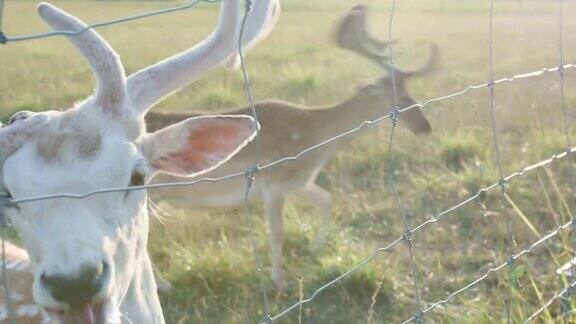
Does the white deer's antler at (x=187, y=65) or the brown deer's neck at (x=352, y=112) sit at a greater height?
the white deer's antler at (x=187, y=65)

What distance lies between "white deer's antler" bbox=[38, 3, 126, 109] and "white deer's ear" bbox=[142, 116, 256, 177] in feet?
0.69

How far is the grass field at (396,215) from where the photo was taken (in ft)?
14.2

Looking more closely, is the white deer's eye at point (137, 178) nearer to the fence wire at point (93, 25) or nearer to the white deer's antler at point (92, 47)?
the white deer's antler at point (92, 47)

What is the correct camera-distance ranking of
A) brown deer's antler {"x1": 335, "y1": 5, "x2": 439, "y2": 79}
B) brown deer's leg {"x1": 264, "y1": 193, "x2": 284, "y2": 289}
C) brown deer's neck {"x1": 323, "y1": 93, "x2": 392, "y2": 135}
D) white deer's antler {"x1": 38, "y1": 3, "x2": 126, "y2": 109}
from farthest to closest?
brown deer's antler {"x1": 335, "y1": 5, "x2": 439, "y2": 79}
brown deer's neck {"x1": 323, "y1": 93, "x2": 392, "y2": 135}
brown deer's leg {"x1": 264, "y1": 193, "x2": 284, "y2": 289}
white deer's antler {"x1": 38, "y1": 3, "x2": 126, "y2": 109}

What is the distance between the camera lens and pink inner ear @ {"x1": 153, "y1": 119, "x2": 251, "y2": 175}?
2.37 m

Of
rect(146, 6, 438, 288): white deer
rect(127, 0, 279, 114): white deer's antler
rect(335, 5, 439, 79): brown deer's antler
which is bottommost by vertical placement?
rect(146, 6, 438, 288): white deer

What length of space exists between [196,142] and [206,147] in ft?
0.11

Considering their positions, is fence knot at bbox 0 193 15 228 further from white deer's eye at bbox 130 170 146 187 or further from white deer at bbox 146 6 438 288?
white deer at bbox 146 6 438 288

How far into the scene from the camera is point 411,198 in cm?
591

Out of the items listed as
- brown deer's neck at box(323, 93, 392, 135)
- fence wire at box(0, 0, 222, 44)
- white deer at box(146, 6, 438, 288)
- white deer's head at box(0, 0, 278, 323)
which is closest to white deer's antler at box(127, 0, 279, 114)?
white deer's head at box(0, 0, 278, 323)

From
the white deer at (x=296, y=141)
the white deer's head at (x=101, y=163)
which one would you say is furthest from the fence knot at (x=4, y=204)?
the white deer at (x=296, y=141)

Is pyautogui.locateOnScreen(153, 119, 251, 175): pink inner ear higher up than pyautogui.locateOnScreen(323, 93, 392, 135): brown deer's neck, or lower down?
higher up

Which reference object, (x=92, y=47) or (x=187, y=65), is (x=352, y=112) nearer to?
(x=187, y=65)

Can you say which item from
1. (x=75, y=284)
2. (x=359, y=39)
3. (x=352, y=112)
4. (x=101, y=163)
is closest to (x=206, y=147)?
(x=101, y=163)
